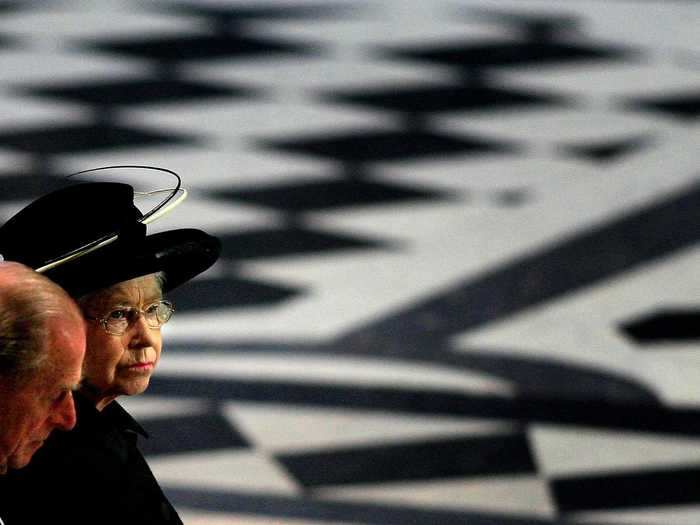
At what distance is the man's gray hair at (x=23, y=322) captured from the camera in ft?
3.25

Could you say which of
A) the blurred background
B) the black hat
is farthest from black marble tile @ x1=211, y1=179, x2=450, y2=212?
the black hat

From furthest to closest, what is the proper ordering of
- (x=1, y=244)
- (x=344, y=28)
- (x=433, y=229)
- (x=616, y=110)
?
(x=344, y=28) → (x=616, y=110) → (x=433, y=229) → (x=1, y=244)

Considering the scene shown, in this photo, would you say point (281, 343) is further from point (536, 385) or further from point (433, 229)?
point (433, 229)

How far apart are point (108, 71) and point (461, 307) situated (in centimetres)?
261

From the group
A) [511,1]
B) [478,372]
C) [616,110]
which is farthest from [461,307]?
[511,1]

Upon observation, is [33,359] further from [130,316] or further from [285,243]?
[285,243]

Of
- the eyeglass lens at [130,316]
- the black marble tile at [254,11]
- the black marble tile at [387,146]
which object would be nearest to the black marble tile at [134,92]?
the black marble tile at [387,146]

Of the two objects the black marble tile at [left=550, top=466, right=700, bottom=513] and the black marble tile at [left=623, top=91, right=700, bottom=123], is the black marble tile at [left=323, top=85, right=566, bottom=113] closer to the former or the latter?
the black marble tile at [left=623, top=91, right=700, bottom=123]

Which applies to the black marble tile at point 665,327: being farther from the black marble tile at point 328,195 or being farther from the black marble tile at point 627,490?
the black marble tile at point 328,195

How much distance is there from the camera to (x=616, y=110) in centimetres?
557

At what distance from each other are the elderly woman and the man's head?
77 mm

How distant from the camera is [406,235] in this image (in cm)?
450

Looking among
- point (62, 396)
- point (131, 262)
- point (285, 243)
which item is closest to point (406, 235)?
point (285, 243)

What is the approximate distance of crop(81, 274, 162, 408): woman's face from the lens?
1314mm
